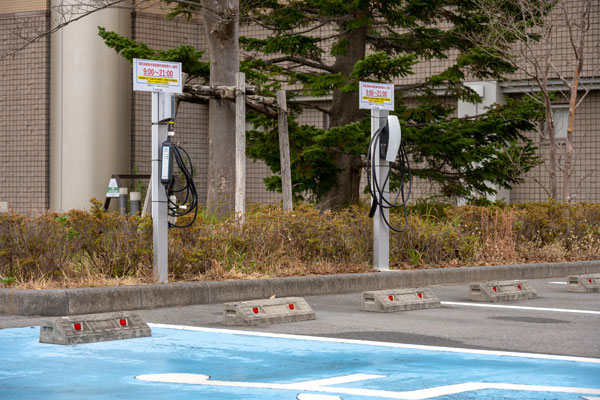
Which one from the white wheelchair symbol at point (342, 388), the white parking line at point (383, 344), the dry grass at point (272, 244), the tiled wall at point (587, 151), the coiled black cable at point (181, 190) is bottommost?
the white parking line at point (383, 344)

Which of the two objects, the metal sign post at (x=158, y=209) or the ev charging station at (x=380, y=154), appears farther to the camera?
the ev charging station at (x=380, y=154)

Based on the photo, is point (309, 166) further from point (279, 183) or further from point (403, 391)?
point (403, 391)

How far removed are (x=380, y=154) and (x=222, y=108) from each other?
9.97 ft

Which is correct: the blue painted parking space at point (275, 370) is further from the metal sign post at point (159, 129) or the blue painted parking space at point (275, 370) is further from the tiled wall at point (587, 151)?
the tiled wall at point (587, 151)

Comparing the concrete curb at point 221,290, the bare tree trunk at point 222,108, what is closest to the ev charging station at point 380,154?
the concrete curb at point 221,290

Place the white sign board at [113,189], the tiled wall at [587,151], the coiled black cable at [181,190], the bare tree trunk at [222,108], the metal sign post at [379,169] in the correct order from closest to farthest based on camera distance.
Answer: the coiled black cable at [181,190] → the metal sign post at [379,169] → the bare tree trunk at [222,108] → the white sign board at [113,189] → the tiled wall at [587,151]

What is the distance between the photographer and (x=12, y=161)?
29312 mm

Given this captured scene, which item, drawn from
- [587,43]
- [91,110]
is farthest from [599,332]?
[91,110]

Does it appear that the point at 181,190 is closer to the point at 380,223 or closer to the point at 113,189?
the point at 380,223

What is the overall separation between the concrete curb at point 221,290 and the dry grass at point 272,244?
422 millimetres

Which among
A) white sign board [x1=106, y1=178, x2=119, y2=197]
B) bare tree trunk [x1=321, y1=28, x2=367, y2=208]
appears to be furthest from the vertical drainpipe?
bare tree trunk [x1=321, y1=28, x2=367, y2=208]

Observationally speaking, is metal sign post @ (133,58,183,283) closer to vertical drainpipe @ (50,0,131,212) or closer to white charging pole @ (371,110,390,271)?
white charging pole @ (371,110,390,271)

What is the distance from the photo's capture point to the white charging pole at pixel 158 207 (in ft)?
38.5

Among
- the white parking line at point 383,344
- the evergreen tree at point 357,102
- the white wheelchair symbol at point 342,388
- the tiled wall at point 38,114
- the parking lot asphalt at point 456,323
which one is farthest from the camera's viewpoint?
the tiled wall at point 38,114
